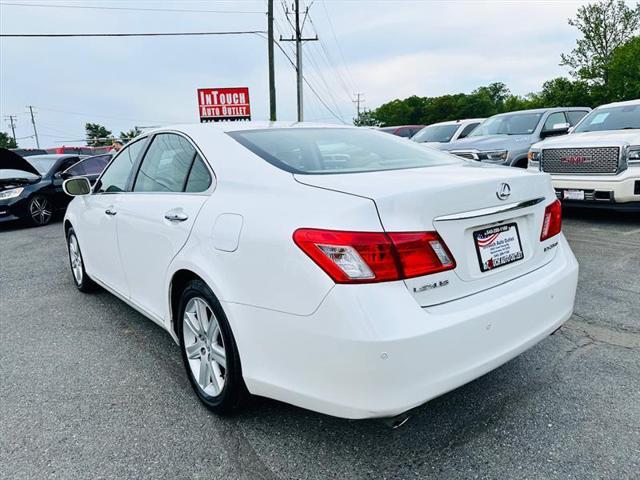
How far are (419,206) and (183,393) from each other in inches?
69.8

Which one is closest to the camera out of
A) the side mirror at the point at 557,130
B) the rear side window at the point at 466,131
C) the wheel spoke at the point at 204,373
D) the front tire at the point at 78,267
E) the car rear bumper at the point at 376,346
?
the car rear bumper at the point at 376,346

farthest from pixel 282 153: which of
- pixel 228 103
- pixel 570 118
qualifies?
pixel 228 103

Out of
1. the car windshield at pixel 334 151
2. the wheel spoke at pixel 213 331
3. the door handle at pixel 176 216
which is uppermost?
the car windshield at pixel 334 151

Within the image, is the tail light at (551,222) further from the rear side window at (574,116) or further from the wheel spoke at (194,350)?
the rear side window at (574,116)

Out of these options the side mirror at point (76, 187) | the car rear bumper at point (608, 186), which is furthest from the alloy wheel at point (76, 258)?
the car rear bumper at point (608, 186)

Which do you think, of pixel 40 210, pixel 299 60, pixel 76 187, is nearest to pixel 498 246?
pixel 76 187

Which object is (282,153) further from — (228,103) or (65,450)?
(228,103)

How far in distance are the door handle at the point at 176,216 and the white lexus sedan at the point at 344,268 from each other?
1 cm

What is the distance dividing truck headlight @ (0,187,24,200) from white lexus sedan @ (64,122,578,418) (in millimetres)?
8372

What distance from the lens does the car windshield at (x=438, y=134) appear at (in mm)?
12367

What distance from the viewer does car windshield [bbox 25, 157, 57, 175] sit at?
1076 centimetres

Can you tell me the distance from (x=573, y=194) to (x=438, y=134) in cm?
618

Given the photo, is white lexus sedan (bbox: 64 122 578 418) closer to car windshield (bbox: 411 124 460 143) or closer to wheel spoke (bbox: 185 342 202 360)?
wheel spoke (bbox: 185 342 202 360)

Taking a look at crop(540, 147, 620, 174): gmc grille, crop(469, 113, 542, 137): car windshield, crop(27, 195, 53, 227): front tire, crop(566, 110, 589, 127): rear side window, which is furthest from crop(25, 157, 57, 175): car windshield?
crop(566, 110, 589, 127): rear side window
